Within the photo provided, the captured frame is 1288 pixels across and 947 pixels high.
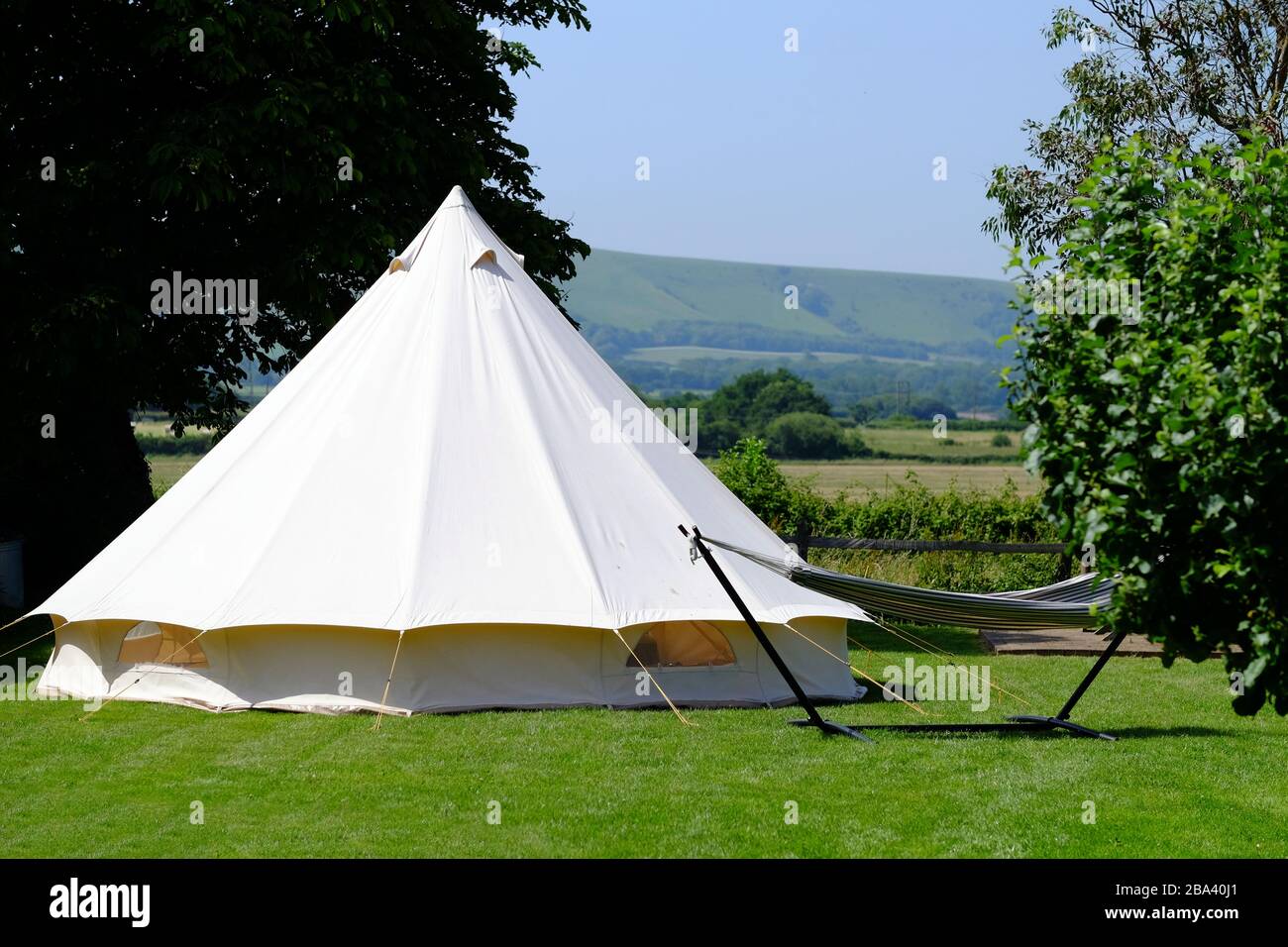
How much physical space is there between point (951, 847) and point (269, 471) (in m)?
6.39

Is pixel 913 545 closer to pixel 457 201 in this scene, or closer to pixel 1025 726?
pixel 457 201

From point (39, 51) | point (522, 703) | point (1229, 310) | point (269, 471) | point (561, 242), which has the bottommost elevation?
point (522, 703)

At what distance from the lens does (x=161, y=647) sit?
37.3ft

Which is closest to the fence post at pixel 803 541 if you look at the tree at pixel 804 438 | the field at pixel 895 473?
the field at pixel 895 473

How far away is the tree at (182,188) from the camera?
1483 centimetres

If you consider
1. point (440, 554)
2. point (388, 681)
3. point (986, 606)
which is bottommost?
point (388, 681)

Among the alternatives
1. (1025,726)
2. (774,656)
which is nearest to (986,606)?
(1025,726)

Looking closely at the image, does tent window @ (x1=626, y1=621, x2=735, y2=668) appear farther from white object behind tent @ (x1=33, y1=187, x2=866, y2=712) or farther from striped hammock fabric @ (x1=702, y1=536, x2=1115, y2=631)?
striped hammock fabric @ (x1=702, y1=536, x2=1115, y2=631)

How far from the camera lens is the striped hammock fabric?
31.2 ft

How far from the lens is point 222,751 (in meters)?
8.46

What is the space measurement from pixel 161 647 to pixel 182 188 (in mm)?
5387

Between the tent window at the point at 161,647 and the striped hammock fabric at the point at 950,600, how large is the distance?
13.8 ft
